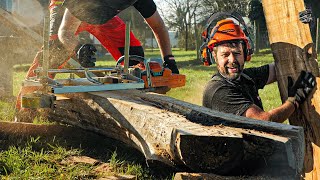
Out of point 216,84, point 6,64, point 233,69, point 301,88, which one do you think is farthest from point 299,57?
point 6,64

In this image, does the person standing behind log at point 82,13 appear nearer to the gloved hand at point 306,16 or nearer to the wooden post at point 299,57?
the wooden post at point 299,57

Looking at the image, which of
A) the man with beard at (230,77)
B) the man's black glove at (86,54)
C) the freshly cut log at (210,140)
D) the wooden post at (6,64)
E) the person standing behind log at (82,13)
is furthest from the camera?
the wooden post at (6,64)

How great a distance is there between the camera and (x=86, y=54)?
4.73 meters

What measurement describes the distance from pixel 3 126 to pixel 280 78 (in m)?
2.23

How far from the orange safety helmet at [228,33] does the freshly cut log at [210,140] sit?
1.95 ft

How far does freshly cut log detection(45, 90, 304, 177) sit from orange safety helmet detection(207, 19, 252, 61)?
596 mm

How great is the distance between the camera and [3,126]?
4.01m

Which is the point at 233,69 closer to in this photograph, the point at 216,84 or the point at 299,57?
the point at 216,84

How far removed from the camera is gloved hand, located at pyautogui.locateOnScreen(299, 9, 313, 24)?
10.0 feet

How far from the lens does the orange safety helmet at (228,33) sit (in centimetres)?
345

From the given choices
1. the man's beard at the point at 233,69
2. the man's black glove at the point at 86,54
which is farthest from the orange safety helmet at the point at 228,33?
the man's black glove at the point at 86,54

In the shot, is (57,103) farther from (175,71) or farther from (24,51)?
(24,51)

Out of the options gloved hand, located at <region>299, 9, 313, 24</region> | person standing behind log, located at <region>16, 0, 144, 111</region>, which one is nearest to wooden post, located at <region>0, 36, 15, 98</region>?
person standing behind log, located at <region>16, 0, 144, 111</region>

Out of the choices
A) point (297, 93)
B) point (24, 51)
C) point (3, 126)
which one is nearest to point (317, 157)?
point (297, 93)
